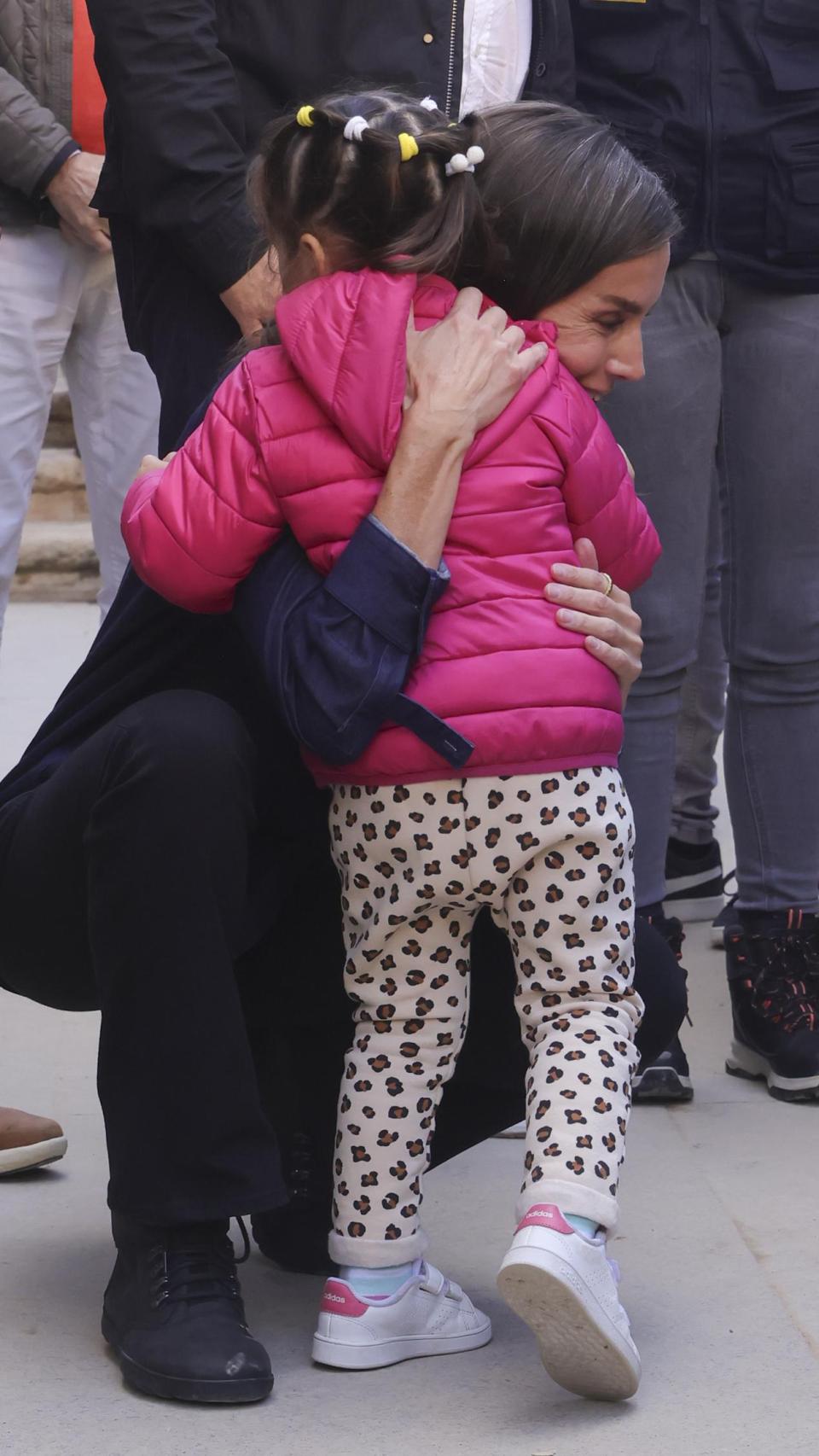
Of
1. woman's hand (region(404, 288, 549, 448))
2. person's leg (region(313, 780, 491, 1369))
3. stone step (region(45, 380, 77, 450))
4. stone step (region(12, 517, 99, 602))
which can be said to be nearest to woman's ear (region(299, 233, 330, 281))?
woman's hand (region(404, 288, 549, 448))

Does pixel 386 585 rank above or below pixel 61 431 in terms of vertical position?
above

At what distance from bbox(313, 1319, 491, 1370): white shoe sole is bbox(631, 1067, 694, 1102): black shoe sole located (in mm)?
815

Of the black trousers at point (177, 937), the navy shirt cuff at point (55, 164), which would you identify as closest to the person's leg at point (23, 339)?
the navy shirt cuff at point (55, 164)

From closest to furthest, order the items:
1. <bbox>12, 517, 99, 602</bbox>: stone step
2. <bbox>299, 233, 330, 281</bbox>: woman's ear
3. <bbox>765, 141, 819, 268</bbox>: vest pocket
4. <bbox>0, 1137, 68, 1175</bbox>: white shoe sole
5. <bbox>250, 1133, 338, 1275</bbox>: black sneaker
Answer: <bbox>299, 233, 330, 281</bbox>: woman's ear → <bbox>250, 1133, 338, 1275</bbox>: black sneaker → <bbox>0, 1137, 68, 1175</bbox>: white shoe sole → <bbox>765, 141, 819, 268</bbox>: vest pocket → <bbox>12, 517, 99, 602</bbox>: stone step

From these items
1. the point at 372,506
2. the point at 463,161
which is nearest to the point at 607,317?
the point at 463,161

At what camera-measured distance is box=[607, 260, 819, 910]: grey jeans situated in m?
2.73

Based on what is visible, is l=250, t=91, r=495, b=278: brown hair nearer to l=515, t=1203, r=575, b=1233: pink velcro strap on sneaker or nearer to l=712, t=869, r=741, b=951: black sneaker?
l=515, t=1203, r=575, b=1233: pink velcro strap on sneaker

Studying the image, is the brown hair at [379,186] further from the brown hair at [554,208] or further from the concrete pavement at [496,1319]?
the concrete pavement at [496,1319]

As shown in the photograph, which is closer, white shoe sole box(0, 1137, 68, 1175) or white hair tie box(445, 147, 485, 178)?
white hair tie box(445, 147, 485, 178)

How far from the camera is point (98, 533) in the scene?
12.6 ft

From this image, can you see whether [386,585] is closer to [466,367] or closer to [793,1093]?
[466,367]

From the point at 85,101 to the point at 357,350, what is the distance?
1916 millimetres

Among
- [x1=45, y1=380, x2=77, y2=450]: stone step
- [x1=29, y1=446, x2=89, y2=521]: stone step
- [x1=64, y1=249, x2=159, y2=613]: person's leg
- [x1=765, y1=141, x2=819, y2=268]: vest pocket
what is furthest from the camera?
[x1=45, y1=380, x2=77, y2=450]: stone step

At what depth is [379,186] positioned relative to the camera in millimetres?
1882
